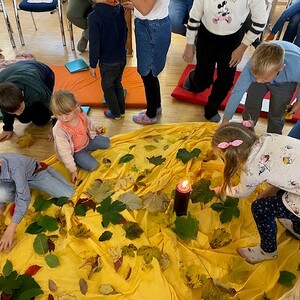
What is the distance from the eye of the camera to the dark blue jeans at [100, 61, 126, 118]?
217 cm

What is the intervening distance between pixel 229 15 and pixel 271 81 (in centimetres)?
43

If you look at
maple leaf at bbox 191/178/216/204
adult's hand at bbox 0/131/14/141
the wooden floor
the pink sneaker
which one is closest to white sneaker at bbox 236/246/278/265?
maple leaf at bbox 191/178/216/204

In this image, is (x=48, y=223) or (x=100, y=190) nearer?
(x=48, y=223)

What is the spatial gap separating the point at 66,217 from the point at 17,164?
1.15 ft

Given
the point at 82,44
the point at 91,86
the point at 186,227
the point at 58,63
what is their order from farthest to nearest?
the point at 82,44, the point at 58,63, the point at 91,86, the point at 186,227

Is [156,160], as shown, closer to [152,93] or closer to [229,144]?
[152,93]

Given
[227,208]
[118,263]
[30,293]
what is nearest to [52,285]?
[30,293]

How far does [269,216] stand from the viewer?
1.48 m

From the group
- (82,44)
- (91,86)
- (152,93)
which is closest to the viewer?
(152,93)

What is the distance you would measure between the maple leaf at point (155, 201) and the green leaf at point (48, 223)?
1.50 feet

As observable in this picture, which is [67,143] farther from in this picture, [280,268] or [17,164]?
[280,268]

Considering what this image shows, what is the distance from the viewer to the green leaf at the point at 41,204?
1.82 meters

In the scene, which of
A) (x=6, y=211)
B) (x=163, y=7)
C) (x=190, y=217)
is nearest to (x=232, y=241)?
(x=190, y=217)

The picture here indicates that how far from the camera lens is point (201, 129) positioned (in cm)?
228
